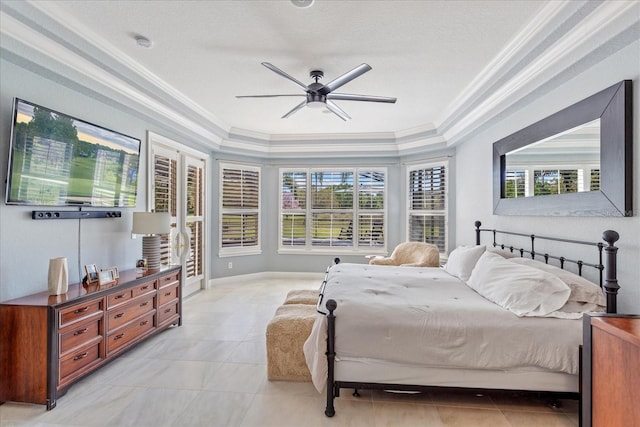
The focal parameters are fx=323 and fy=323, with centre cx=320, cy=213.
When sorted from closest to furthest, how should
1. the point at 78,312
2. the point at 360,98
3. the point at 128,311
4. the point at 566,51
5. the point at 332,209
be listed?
the point at 566,51
the point at 78,312
the point at 128,311
the point at 360,98
the point at 332,209

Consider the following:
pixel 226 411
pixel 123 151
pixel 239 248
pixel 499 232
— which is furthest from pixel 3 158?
pixel 499 232

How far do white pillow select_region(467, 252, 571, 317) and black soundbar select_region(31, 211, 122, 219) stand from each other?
369 centimetres

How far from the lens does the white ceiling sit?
2295 millimetres

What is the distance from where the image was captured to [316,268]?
662cm

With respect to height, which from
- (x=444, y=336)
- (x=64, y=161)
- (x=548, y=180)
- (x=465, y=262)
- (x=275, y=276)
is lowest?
(x=275, y=276)

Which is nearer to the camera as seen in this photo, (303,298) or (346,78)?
(346,78)

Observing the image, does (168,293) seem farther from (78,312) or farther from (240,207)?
(240,207)

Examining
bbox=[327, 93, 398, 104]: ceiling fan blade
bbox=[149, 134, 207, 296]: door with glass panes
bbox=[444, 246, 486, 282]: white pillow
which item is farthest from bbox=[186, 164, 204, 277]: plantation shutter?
bbox=[444, 246, 486, 282]: white pillow

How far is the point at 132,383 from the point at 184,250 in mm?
2445

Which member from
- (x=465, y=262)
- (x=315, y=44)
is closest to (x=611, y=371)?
(x=465, y=262)

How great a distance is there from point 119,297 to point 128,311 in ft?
0.69

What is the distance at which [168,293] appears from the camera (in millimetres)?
3816

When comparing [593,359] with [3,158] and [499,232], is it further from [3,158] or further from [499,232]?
[3,158]

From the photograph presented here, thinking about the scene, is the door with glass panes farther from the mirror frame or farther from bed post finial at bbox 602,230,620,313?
bed post finial at bbox 602,230,620,313
